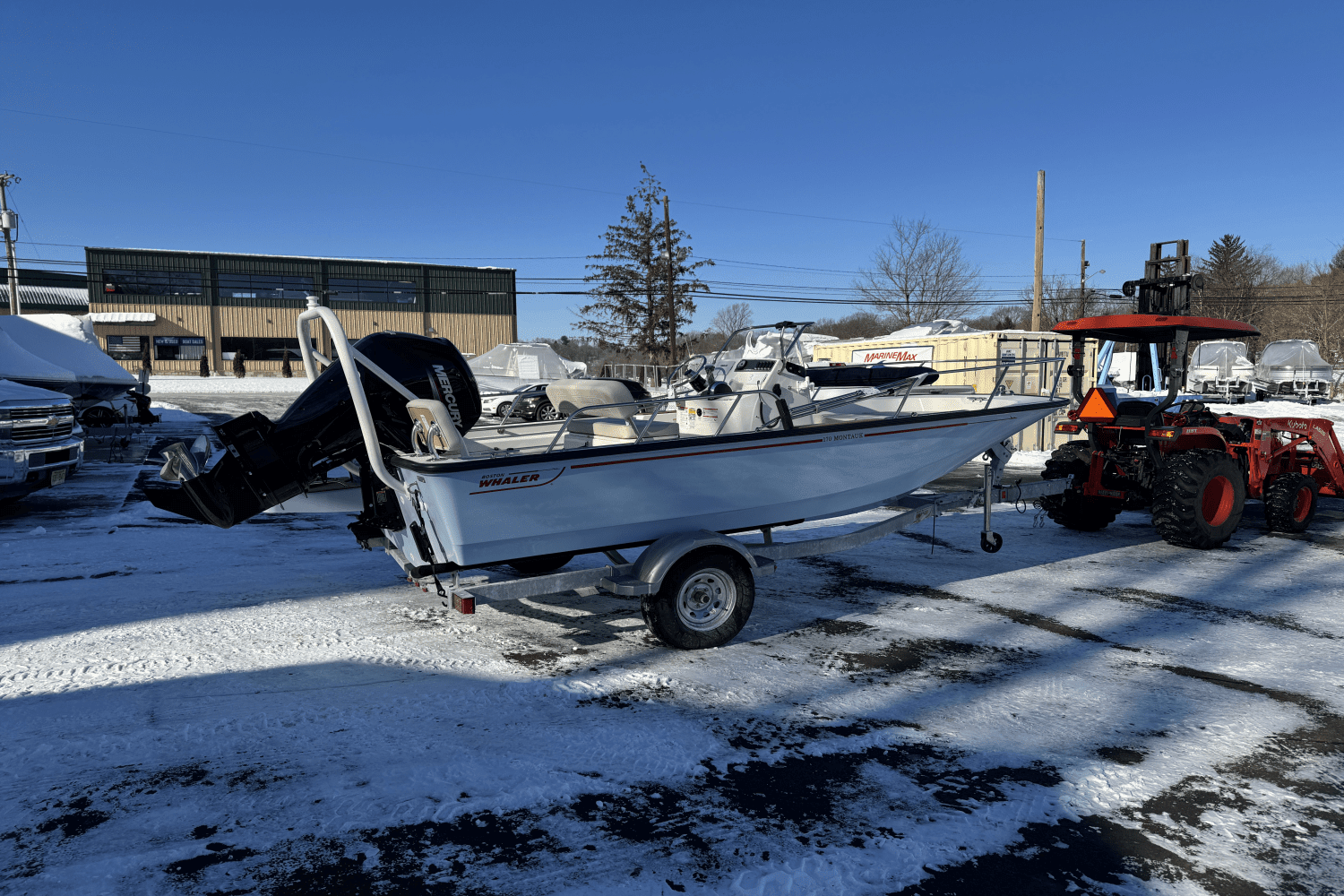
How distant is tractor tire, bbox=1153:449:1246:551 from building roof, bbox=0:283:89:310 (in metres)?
59.2

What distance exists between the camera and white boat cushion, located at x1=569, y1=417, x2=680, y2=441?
4836mm

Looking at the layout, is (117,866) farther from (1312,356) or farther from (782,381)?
(1312,356)

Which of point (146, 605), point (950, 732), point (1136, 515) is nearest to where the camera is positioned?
point (950, 732)

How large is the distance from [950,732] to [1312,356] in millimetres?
33104

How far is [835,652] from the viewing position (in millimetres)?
4688

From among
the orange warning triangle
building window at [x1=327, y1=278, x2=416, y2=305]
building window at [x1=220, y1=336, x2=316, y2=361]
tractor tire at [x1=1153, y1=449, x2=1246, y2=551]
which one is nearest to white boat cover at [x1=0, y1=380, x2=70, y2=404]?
the orange warning triangle

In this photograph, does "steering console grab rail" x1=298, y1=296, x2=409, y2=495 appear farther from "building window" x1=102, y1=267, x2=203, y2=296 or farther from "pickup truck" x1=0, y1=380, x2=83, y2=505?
"building window" x1=102, y1=267, x2=203, y2=296

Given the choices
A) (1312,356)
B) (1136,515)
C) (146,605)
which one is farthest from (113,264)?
(1312,356)

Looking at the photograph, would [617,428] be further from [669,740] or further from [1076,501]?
[1076,501]

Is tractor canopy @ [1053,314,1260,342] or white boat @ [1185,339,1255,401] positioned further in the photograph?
white boat @ [1185,339,1255,401]

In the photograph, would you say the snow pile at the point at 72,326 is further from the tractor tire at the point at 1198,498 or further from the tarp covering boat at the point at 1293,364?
the tarp covering boat at the point at 1293,364

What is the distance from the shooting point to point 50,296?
1991 inches

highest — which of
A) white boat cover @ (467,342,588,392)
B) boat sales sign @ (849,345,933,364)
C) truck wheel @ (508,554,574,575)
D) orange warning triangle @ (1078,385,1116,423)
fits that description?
white boat cover @ (467,342,588,392)

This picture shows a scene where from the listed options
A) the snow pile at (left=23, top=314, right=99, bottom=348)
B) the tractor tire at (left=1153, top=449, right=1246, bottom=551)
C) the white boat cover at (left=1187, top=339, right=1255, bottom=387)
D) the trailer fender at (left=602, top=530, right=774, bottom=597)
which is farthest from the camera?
the white boat cover at (left=1187, top=339, right=1255, bottom=387)
